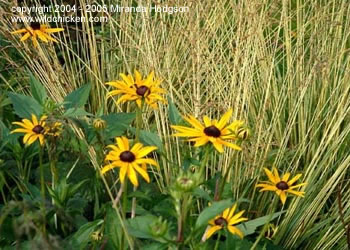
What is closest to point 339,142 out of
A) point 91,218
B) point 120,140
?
point 91,218

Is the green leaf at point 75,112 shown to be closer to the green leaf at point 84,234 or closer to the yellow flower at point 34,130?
the yellow flower at point 34,130

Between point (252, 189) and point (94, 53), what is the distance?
76cm

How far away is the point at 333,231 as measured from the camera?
5.76 feet

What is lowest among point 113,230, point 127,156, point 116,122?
point 113,230

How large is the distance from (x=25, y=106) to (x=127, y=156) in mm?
401

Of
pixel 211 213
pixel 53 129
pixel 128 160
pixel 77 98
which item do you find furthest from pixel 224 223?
pixel 77 98

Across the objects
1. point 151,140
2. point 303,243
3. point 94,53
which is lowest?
point 303,243

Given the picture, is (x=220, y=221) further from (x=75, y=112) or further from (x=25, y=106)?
(x=25, y=106)

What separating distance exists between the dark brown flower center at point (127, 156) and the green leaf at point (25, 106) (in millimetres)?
353

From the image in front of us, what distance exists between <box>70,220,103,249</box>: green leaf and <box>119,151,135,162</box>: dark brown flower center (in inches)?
7.7

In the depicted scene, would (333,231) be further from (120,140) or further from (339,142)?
(120,140)

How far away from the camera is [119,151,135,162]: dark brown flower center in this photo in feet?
3.81

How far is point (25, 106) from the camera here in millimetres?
1483

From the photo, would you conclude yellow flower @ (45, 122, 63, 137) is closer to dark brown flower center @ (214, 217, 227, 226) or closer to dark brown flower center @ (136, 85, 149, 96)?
dark brown flower center @ (136, 85, 149, 96)
